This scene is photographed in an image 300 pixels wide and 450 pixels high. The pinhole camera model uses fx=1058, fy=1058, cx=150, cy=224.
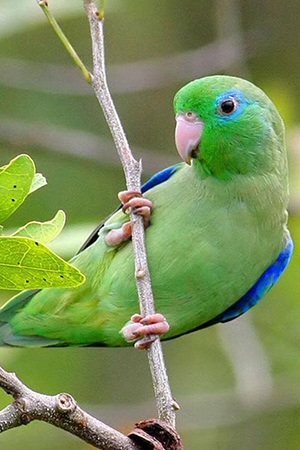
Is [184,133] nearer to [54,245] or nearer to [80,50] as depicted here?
[54,245]

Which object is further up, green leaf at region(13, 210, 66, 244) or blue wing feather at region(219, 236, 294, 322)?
blue wing feather at region(219, 236, 294, 322)

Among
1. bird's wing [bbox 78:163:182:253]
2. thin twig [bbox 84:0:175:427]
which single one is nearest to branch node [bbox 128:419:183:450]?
thin twig [bbox 84:0:175:427]

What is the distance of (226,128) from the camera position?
12.2ft

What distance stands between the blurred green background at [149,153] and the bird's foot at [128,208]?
5.22 feet

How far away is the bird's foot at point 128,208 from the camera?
3600mm

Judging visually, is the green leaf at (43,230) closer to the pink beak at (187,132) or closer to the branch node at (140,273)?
the branch node at (140,273)

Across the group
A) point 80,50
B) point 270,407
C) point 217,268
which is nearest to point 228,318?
point 217,268

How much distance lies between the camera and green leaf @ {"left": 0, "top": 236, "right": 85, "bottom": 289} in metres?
2.42

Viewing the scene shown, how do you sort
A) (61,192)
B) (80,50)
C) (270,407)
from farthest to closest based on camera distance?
1. (80,50)
2. (61,192)
3. (270,407)

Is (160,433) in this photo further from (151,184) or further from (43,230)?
(151,184)

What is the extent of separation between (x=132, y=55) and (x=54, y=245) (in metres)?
4.39

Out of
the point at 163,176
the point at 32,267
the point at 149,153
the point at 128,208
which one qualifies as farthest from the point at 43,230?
the point at 149,153

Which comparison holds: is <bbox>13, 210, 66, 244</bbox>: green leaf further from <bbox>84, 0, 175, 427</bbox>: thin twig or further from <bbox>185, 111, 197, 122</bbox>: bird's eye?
<bbox>185, 111, 197, 122</bbox>: bird's eye

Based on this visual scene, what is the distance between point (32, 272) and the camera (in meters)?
2.45
